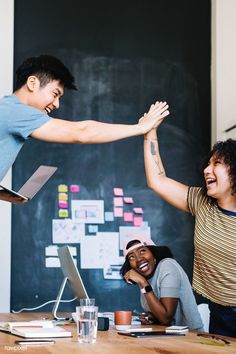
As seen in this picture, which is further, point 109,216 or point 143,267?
point 109,216

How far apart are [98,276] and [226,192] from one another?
2.21 meters

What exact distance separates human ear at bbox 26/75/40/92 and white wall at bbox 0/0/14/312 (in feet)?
6.01

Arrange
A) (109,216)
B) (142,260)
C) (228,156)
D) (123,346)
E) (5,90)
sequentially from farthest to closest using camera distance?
(109,216) → (5,90) → (142,260) → (228,156) → (123,346)

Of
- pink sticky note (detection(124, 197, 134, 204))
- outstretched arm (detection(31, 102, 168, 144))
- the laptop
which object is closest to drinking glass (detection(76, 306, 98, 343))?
the laptop

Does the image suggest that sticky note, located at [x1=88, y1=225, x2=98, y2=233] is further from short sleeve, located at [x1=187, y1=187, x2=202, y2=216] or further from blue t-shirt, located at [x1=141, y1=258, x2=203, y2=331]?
short sleeve, located at [x1=187, y1=187, x2=202, y2=216]

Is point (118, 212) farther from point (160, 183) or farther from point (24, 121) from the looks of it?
point (24, 121)

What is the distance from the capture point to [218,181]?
289 cm

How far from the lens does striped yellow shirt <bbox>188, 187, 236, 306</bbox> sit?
8.96 feet

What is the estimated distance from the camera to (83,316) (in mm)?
2182

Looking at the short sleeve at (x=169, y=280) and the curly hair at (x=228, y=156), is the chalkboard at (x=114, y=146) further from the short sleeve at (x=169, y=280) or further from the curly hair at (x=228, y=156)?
the curly hair at (x=228, y=156)

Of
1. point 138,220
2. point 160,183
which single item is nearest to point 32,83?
point 160,183

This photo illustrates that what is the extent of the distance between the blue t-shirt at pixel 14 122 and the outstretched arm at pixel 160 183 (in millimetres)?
601

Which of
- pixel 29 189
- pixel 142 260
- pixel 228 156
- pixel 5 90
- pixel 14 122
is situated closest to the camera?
pixel 29 189

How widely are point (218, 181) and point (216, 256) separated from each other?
0.33 m
